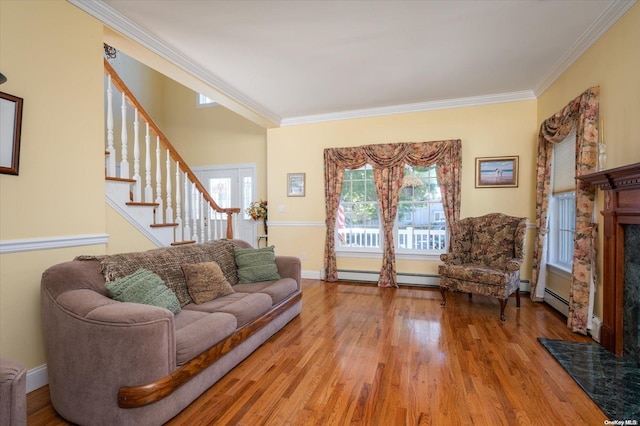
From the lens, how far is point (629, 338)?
236 centimetres

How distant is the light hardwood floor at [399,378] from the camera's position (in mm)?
1756

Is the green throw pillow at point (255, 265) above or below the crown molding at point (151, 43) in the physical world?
below

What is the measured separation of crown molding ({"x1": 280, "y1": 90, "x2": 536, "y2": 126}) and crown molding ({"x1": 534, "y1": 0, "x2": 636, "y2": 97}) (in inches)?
15.1

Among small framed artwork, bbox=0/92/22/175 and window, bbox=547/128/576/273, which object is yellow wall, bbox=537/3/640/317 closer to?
window, bbox=547/128/576/273

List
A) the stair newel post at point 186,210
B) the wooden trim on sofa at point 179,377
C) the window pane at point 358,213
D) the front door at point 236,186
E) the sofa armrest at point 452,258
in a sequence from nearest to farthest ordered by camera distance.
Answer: the wooden trim on sofa at point 179,377 < the stair newel post at point 186,210 < the sofa armrest at point 452,258 < the window pane at point 358,213 < the front door at point 236,186

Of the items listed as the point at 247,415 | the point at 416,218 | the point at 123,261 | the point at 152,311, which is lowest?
the point at 247,415

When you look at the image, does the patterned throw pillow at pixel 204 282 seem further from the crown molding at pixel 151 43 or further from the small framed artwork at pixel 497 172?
the small framed artwork at pixel 497 172

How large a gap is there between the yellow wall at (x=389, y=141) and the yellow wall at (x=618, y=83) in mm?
1221

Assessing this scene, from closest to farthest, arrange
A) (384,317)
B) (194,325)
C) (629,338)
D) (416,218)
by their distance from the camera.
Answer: (194,325) → (629,338) → (384,317) → (416,218)

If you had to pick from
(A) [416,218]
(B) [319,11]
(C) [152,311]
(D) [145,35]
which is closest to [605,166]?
(A) [416,218]

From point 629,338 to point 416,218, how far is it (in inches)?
110

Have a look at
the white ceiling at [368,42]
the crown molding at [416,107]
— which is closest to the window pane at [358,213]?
the crown molding at [416,107]

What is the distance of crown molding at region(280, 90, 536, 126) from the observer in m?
4.32

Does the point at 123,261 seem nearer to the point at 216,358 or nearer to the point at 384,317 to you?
the point at 216,358
